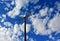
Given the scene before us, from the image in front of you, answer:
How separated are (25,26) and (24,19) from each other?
8.84ft

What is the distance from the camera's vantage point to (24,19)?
217ft

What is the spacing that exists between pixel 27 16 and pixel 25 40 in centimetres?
888

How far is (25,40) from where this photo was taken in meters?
59.9

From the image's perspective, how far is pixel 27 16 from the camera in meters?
65.6

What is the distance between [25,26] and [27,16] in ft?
10.7

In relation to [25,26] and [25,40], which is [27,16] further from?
[25,40]

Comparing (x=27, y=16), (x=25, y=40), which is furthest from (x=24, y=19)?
(x=25, y=40)

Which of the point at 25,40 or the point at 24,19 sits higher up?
the point at 24,19

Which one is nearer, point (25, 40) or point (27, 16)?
point (25, 40)

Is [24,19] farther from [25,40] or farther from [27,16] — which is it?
[25,40]

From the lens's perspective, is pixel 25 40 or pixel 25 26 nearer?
pixel 25 40

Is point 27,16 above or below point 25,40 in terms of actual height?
above

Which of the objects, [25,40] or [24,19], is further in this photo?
[24,19]
